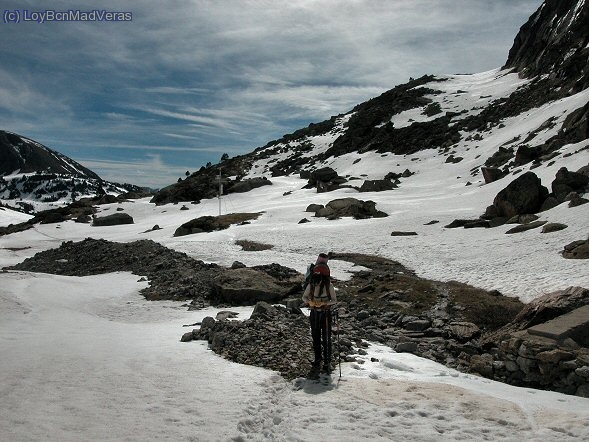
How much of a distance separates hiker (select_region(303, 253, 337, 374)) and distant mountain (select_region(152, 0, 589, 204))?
40604 mm

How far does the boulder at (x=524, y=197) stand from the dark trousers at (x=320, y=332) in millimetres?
27994

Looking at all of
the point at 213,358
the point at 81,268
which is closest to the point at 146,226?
the point at 81,268

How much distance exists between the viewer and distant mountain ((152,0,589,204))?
60.8 m

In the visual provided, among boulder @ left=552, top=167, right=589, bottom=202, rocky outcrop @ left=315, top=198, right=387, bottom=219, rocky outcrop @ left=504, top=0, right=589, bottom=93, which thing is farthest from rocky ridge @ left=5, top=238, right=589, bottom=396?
rocky outcrop @ left=504, top=0, right=589, bottom=93

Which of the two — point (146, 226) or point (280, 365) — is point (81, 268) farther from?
point (146, 226)

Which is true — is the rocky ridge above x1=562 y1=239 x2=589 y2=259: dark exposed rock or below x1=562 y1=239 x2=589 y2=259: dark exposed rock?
below

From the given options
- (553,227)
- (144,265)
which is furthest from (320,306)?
(553,227)

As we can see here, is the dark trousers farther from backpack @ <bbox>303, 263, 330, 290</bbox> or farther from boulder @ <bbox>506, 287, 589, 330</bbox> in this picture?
boulder @ <bbox>506, 287, 589, 330</bbox>

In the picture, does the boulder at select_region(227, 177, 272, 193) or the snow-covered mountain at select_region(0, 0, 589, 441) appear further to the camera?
the boulder at select_region(227, 177, 272, 193)

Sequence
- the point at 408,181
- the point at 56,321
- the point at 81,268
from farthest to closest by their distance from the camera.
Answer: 1. the point at 408,181
2. the point at 81,268
3. the point at 56,321

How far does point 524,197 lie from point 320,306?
2884cm

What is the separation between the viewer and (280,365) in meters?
10.6

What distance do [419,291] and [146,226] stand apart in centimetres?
4916

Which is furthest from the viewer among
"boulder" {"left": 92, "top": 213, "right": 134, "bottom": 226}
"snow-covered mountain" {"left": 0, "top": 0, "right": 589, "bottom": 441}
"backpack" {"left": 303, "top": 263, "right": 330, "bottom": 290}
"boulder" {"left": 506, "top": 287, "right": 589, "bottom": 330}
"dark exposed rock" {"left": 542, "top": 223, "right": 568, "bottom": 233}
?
"boulder" {"left": 92, "top": 213, "right": 134, "bottom": 226}
